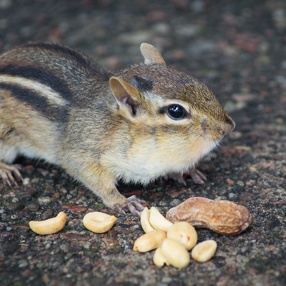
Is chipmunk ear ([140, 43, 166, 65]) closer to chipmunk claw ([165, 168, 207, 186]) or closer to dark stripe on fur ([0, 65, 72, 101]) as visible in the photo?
dark stripe on fur ([0, 65, 72, 101])

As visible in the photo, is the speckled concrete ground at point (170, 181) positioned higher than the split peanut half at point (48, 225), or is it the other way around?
the split peanut half at point (48, 225)

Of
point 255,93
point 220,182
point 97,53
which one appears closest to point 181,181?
point 220,182

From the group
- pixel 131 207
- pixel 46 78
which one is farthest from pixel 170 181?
pixel 46 78

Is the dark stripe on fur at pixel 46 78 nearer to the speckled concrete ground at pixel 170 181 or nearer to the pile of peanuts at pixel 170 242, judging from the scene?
the speckled concrete ground at pixel 170 181

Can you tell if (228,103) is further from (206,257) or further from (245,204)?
(206,257)

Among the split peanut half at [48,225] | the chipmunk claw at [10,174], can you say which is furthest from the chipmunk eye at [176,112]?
the chipmunk claw at [10,174]

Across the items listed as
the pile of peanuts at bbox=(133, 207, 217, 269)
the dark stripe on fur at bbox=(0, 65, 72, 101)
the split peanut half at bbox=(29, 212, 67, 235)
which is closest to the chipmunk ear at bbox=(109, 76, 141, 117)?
the dark stripe on fur at bbox=(0, 65, 72, 101)
